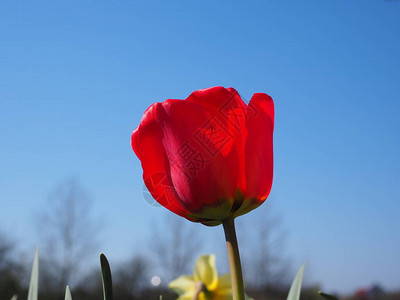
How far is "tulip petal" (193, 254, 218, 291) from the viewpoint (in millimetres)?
1213

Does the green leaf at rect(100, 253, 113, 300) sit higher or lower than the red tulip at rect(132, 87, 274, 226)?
lower

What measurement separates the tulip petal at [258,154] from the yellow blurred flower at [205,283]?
0.40 m

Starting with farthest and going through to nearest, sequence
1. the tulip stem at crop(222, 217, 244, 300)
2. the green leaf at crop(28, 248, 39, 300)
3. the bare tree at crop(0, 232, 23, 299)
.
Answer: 1. the bare tree at crop(0, 232, 23, 299)
2. the green leaf at crop(28, 248, 39, 300)
3. the tulip stem at crop(222, 217, 244, 300)

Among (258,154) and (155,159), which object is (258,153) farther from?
(155,159)

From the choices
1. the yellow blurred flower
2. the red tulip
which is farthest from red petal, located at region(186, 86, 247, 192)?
the yellow blurred flower

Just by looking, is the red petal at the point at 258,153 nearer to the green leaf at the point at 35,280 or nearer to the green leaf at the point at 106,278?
the green leaf at the point at 106,278

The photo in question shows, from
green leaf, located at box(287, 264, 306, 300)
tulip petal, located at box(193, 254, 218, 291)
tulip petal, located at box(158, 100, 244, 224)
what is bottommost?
green leaf, located at box(287, 264, 306, 300)

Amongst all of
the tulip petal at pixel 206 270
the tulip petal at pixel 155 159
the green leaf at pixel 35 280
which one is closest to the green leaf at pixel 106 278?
the tulip petal at pixel 155 159

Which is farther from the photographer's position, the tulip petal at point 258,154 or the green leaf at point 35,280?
the green leaf at point 35,280

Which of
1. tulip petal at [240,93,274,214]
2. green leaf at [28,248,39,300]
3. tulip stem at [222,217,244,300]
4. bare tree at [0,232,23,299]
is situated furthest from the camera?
bare tree at [0,232,23,299]

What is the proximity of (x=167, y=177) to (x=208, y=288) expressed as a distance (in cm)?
52

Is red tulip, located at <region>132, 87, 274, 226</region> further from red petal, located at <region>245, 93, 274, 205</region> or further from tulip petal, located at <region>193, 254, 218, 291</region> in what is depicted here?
tulip petal, located at <region>193, 254, 218, 291</region>

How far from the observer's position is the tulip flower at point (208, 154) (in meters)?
0.72

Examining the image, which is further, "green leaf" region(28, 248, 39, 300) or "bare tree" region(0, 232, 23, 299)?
"bare tree" region(0, 232, 23, 299)
